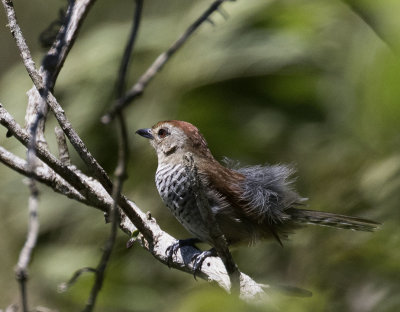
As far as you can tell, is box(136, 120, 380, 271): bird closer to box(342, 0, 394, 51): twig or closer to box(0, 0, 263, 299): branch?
box(0, 0, 263, 299): branch

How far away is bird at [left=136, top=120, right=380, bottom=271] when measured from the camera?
395cm

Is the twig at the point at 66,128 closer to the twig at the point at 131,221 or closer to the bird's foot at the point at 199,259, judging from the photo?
the twig at the point at 131,221

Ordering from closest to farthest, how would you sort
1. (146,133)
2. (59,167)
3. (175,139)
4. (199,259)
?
(59,167)
(199,259)
(175,139)
(146,133)

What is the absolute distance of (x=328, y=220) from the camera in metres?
3.90

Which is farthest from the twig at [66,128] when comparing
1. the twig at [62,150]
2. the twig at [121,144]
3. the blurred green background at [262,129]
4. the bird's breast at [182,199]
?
the bird's breast at [182,199]

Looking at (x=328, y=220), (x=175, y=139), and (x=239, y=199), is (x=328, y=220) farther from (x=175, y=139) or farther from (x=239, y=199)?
(x=175, y=139)

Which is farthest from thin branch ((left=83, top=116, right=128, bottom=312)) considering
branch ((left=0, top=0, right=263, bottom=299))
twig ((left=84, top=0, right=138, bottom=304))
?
branch ((left=0, top=0, right=263, bottom=299))

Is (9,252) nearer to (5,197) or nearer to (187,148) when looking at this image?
(5,197)

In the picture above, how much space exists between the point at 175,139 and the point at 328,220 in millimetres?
1231

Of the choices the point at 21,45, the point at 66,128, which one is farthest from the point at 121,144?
the point at 21,45

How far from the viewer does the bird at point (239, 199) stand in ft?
12.9

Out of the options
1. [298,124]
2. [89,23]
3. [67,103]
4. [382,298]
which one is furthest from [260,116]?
[89,23]

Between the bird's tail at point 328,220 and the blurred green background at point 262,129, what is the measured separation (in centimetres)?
14

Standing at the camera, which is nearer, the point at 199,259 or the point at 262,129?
the point at 199,259
